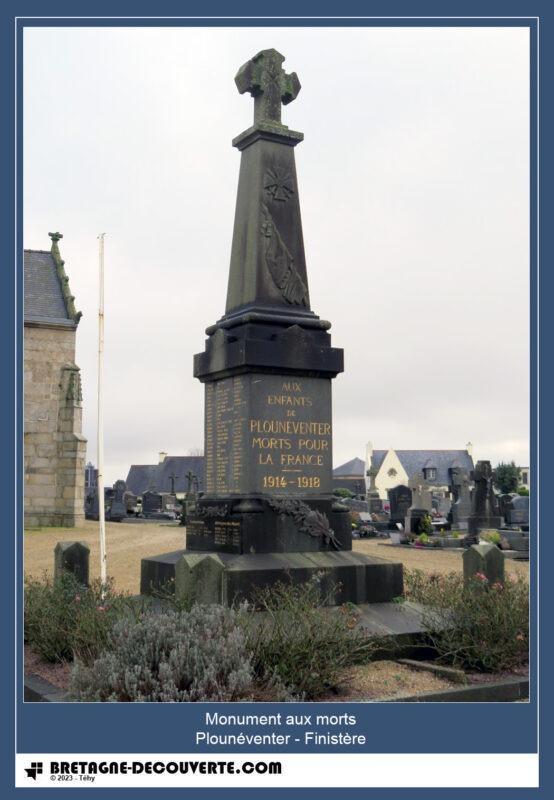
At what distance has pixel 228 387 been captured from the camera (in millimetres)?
10500

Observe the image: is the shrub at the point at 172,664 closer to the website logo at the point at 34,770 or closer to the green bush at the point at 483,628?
the website logo at the point at 34,770

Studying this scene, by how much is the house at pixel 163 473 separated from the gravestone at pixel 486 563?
232 ft

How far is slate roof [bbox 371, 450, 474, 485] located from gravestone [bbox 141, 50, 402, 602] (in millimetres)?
64667

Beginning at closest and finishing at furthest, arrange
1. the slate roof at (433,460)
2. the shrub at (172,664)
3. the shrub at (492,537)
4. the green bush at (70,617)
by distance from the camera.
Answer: the shrub at (172,664), the green bush at (70,617), the shrub at (492,537), the slate roof at (433,460)

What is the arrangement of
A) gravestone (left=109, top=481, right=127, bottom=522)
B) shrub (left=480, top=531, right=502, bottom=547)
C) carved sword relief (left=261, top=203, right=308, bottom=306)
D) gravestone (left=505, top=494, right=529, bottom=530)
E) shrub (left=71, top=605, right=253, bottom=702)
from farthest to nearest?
gravestone (left=109, top=481, right=127, bottom=522), gravestone (left=505, top=494, right=529, bottom=530), shrub (left=480, top=531, right=502, bottom=547), carved sword relief (left=261, top=203, right=308, bottom=306), shrub (left=71, top=605, right=253, bottom=702)

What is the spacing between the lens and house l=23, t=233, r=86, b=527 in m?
34.2

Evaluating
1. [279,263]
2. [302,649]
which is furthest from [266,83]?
[302,649]

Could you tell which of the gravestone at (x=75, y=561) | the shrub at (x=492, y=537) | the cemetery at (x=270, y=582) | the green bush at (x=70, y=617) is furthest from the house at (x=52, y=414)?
the green bush at (x=70, y=617)

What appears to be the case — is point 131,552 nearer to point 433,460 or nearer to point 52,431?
point 52,431

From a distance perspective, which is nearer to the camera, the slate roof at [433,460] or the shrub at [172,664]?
the shrub at [172,664]

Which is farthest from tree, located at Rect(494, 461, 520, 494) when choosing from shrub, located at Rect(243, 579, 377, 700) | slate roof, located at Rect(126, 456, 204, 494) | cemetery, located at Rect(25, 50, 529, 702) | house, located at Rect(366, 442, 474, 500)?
shrub, located at Rect(243, 579, 377, 700)

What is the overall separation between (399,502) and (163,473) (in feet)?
176

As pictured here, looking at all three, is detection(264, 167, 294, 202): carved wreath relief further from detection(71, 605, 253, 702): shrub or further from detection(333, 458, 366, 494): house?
detection(333, 458, 366, 494): house

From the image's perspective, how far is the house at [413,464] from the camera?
245ft
